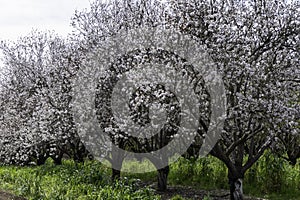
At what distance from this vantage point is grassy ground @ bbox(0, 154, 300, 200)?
343 inches

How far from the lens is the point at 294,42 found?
7172mm

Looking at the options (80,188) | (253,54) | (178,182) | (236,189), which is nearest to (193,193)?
(236,189)

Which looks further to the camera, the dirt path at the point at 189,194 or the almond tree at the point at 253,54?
the dirt path at the point at 189,194

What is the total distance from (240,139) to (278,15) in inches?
96.6

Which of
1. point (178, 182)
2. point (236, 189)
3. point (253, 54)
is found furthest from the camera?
point (178, 182)

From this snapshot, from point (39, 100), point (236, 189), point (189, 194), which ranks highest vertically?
point (39, 100)

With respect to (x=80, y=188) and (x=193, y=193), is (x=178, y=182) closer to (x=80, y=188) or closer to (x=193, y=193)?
(x=193, y=193)

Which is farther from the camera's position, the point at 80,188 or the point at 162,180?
the point at 162,180

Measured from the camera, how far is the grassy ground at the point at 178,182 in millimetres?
8703

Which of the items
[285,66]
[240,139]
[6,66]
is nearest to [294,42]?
[285,66]

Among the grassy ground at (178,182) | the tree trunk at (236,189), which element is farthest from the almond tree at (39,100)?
the tree trunk at (236,189)

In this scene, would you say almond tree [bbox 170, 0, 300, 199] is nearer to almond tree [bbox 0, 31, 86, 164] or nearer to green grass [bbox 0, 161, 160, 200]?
green grass [bbox 0, 161, 160, 200]

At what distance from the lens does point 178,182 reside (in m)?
12.9

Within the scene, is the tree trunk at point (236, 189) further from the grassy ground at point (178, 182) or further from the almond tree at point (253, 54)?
the grassy ground at point (178, 182)
